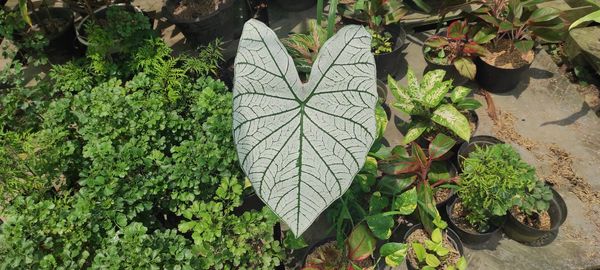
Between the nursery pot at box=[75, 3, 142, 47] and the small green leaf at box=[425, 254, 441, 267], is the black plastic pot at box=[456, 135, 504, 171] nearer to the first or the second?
the small green leaf at box=[425, 254, 441, 267]

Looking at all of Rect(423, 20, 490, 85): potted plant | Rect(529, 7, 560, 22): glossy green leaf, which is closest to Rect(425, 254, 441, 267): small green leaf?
Rect(423, 20, 490, 85): potted plant

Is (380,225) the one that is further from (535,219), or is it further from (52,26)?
(52,26)

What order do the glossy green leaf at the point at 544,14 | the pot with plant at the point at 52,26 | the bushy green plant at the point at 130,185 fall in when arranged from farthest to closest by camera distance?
1. the pot with plant at the point at 52,26
2. the glossy green leaf at the point at 544,14
3. the bushy green plant at the point at 130,185

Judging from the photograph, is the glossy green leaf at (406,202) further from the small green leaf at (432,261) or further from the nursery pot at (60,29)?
the nursery pot at (60,29)

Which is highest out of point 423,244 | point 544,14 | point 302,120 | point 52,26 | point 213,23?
point 302,120

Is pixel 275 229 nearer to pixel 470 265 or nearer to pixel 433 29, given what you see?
pixel 470 265

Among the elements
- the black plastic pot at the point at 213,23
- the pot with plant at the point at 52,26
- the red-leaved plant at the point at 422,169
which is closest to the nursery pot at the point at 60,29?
the pot with plant at the point at 52,26

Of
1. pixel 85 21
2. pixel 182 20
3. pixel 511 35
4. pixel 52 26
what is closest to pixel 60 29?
pixel 52 26
